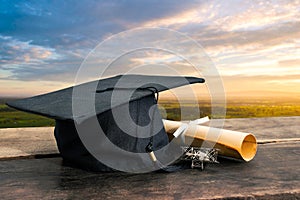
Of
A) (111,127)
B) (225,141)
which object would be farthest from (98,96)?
(225,141)

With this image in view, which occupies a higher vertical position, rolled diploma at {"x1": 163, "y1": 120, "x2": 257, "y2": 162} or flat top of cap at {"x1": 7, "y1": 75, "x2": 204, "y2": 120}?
flat top of cap at {"x1": 7, "y1": 75, "x2": 204, "y2": 120}

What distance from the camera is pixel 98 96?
3.13ft

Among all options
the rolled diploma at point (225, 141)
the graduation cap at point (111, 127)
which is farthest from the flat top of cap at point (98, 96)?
the rolled diploma at point (225, 141)

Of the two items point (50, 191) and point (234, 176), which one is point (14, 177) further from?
point (234, 176)

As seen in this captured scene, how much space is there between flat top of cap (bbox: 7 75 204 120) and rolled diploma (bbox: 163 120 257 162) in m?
0.18

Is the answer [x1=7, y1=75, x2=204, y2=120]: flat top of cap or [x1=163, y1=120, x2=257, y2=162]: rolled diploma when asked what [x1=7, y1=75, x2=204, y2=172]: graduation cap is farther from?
[x1=163, y1=120, x2=257, y2=162]: rolled diploma

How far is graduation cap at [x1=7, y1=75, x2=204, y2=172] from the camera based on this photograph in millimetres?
886

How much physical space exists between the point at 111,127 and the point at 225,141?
38cm

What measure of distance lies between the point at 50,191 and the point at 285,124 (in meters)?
1.47

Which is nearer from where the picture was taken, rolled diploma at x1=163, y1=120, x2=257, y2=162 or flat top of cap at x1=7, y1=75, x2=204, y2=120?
flat top of cap at x1=7, y1=75, x2=204, y2=120

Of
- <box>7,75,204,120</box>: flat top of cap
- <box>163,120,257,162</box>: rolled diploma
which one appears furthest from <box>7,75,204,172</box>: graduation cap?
<box>163,120,257,162</box>: rolled diploma

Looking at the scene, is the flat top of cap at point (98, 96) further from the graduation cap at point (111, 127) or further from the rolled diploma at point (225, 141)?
the rolled diploma at point (225, 141)

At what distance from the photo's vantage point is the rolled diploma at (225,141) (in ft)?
3.33

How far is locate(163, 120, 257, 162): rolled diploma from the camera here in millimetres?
1016
